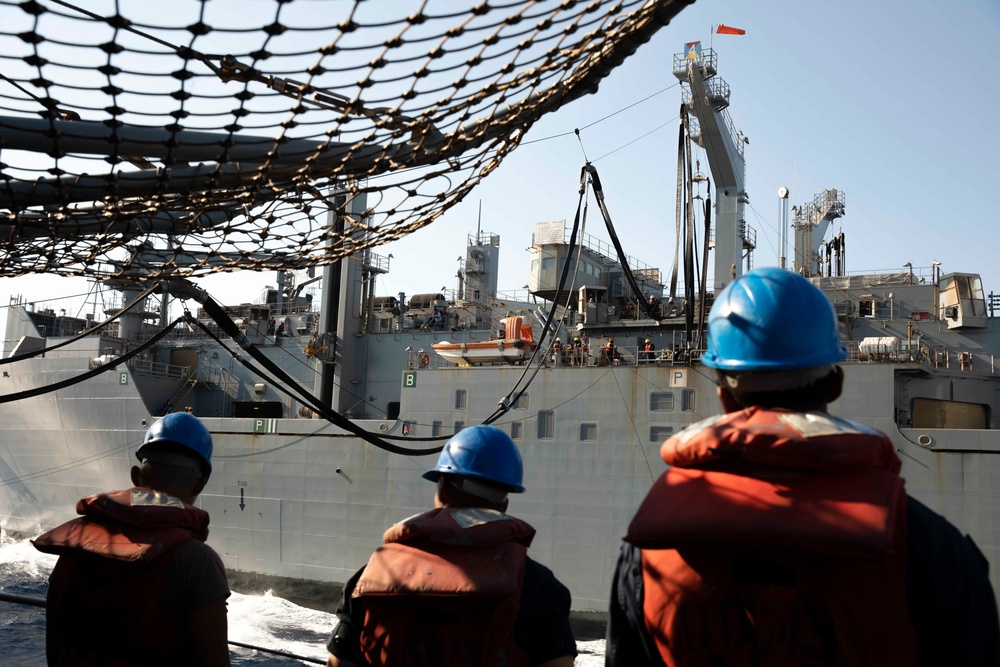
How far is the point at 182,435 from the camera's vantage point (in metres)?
2.88

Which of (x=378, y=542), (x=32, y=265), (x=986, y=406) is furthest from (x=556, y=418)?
(x=32, y=265)

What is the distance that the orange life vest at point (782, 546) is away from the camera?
1310 millimetres

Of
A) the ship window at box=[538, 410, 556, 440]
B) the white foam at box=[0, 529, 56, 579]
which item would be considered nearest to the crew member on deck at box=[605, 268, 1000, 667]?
the ship window at box=[538, 410, 556, 440]

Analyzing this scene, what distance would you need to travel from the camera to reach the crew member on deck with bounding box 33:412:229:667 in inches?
95.4

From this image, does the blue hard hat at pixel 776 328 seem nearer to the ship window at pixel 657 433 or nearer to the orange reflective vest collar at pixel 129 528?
the orange reflective vest collar at pixel 129 528

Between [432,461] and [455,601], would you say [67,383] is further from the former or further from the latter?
[432,461]

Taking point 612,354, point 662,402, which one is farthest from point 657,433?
point 612,354

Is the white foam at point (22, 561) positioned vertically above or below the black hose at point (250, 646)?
below

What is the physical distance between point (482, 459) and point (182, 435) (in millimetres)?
1100

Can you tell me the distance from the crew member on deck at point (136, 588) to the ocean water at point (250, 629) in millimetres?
9476

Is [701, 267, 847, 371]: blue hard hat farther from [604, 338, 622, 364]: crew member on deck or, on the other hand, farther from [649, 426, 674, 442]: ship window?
[604, 338, 622, 364]: crew member on deck

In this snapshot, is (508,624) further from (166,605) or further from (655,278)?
(655,278)

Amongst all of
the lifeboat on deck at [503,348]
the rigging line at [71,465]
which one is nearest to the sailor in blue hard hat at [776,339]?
the lifeboat on deck at [503,348]

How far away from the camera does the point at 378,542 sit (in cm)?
1576
